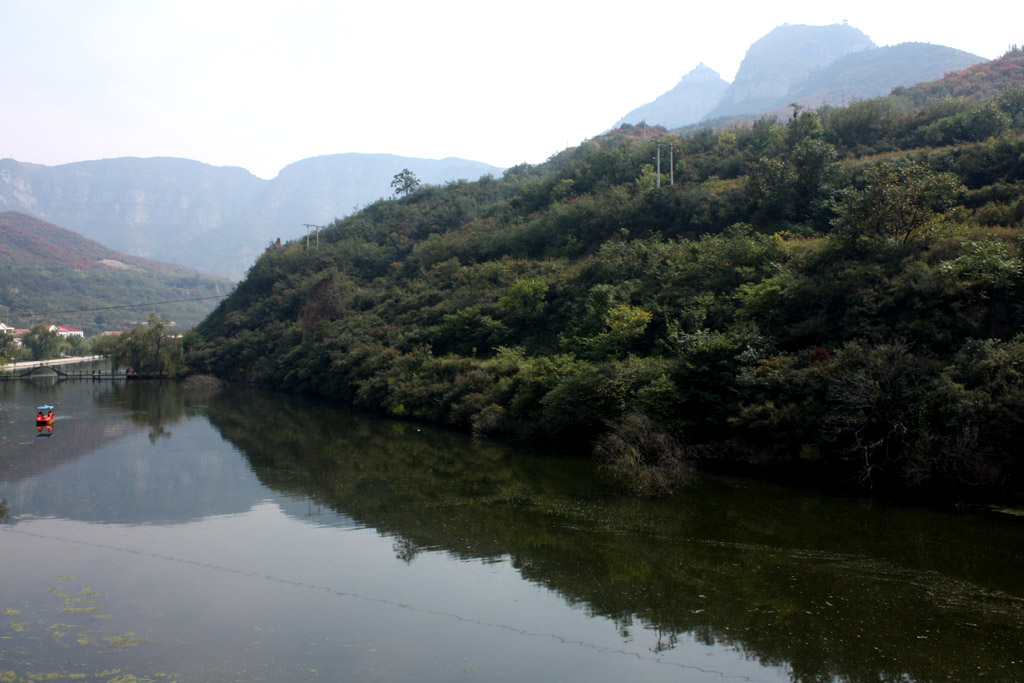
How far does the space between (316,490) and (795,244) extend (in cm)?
1961

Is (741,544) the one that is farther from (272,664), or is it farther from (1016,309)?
(1016,309)

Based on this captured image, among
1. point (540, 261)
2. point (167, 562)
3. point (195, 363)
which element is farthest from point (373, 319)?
point (167, 562)

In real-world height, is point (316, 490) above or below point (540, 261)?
below

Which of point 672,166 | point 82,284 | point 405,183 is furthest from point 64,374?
point 82,284

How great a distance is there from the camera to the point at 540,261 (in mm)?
40812

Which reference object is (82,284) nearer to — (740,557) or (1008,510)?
(740,557)

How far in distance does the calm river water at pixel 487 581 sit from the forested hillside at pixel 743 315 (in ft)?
6.30

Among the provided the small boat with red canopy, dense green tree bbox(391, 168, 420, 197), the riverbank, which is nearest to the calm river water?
the small boat with red canopy

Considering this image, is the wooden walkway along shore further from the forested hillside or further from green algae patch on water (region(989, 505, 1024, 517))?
green algae patch on water (region(989, 505, 1024, 517))

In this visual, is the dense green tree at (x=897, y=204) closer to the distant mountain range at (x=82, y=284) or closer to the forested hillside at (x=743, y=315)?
the forested hillside at (x=743, y=315)

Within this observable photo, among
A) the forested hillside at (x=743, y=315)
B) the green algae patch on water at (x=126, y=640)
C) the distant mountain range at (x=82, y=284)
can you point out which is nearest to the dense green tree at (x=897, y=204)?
the forested hillside at (x=743, y=315)

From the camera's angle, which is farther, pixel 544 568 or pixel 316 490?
pixel 316 490

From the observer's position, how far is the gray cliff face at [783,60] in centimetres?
15925

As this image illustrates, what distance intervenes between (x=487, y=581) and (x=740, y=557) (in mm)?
4677
